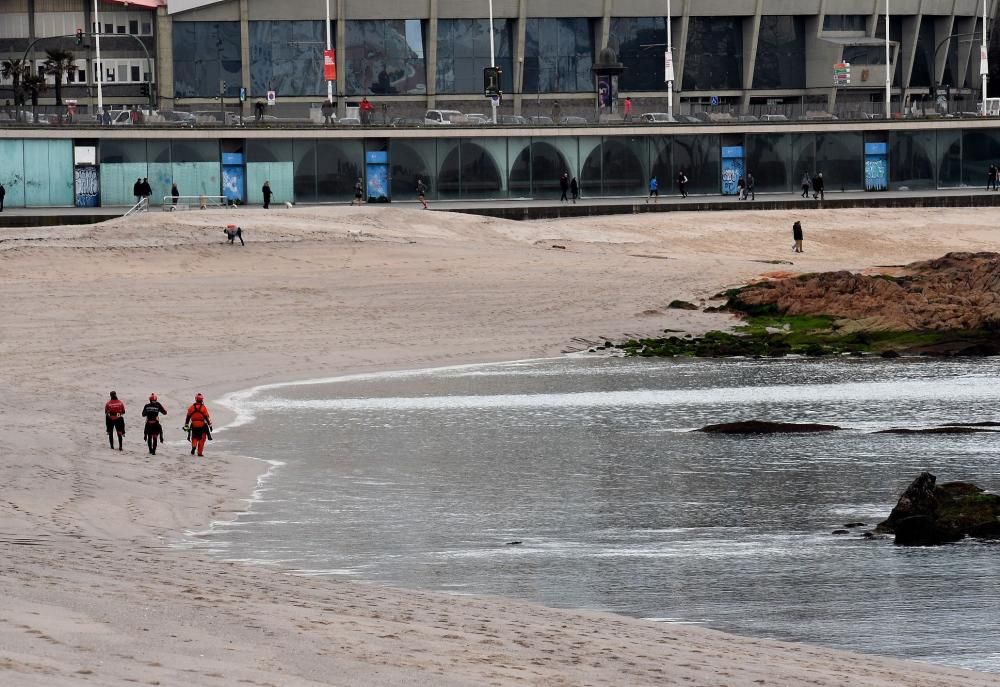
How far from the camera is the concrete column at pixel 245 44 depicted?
90.7 metres

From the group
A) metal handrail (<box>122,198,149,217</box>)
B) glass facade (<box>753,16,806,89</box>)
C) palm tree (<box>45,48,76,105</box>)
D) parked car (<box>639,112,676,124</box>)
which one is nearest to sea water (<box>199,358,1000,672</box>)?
metal handrail (<box>122,198,149,217</box>)

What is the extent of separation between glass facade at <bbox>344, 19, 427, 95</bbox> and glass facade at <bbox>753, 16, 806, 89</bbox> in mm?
21428

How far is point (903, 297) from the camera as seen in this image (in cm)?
4712

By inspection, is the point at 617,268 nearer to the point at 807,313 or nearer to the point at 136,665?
the point at 807,313

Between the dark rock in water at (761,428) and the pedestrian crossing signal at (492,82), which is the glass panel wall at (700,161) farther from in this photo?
the dark rock in water at (761,428)

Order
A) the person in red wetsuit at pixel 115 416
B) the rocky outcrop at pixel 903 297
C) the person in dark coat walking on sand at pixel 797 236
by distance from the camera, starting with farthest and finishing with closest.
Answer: the person in dark coat walking on sand at pixel 797 236 < the rocky outcrop at pixel 903 297 < the person in red wetsuit at pixel 115 416

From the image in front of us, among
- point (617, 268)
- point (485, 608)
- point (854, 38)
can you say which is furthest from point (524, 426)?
point (854, 38)

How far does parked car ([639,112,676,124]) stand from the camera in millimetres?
76750

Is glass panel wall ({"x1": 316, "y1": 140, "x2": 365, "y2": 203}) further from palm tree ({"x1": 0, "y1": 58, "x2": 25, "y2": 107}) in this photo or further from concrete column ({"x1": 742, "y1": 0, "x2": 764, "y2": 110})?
concrete column ({"x1": 742, "y1": 0, "x2": 764, "y2": 110})

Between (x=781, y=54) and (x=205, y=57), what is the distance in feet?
116

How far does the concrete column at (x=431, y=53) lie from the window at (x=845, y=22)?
25.0 m

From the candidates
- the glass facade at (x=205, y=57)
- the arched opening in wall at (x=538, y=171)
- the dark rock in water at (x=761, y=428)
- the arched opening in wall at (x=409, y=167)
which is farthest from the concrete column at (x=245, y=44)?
the dark rock in water at (x=761, y=428)

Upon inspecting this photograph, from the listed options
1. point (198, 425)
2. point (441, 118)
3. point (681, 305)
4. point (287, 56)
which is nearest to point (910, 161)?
point (441, 118)

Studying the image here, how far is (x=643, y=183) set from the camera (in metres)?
76.9
